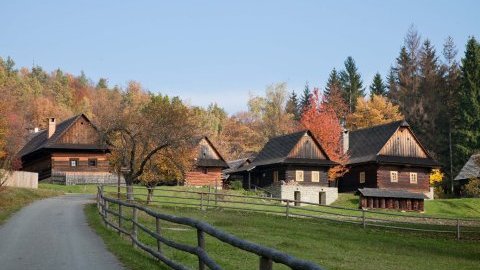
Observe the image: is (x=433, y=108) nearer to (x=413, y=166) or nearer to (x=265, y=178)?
(x=413, y=166)

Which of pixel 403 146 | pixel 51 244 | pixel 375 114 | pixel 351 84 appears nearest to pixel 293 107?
pixel 351 84

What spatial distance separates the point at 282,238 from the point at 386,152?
44.3 meters

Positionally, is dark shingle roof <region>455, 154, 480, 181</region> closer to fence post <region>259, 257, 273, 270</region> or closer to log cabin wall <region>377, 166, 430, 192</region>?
log cabin wall <region>377, 166, 430, 192</region>

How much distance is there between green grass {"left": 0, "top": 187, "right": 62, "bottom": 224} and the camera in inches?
1136

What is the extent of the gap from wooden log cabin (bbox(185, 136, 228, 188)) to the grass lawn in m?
30.1

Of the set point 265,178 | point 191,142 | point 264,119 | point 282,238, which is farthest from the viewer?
point 264,119

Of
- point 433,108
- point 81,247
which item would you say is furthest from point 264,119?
point 81,247

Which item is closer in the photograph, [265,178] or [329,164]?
[329,164]

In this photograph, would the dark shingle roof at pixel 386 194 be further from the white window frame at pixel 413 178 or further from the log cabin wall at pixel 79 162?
the log cabin wall at pixel 79 162

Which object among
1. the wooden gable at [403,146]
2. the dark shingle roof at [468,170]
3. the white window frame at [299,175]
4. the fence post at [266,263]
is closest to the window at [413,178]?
the wooden gable at [403,146]

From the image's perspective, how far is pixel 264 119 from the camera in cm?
9731

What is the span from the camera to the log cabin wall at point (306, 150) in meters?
62.0

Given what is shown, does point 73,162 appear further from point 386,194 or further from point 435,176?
point 435,176

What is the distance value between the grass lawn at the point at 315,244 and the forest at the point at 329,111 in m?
9.76
